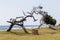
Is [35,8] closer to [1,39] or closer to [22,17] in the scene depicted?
[22,17]

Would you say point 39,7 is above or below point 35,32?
above

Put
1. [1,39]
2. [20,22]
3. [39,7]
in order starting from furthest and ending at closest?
1. [39,7]
2. [20,22]
3. [1,39]

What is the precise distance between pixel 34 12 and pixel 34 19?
189cm

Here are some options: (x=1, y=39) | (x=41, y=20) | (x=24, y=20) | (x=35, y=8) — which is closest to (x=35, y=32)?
(x=24, y=20)

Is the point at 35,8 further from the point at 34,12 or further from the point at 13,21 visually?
the point at 13,21

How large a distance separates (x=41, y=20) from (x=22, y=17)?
84.9 ft

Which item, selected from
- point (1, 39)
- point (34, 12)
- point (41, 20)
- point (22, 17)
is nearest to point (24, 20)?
point (22, 17)

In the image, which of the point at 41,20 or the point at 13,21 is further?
the point at 41,20

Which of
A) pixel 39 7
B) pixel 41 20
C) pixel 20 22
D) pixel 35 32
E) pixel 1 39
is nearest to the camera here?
pixel 1 39

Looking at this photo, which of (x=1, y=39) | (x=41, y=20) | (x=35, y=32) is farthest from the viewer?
(x=41, y=20)

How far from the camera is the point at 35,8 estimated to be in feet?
150

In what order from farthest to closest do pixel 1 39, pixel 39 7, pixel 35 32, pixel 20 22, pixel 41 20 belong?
pixel 41 20 → pixel 39 7 → pixel 20 22 → pixel 35 32 → pixel 1 39

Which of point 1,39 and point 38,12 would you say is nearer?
point 1,39

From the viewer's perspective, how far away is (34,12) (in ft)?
150
